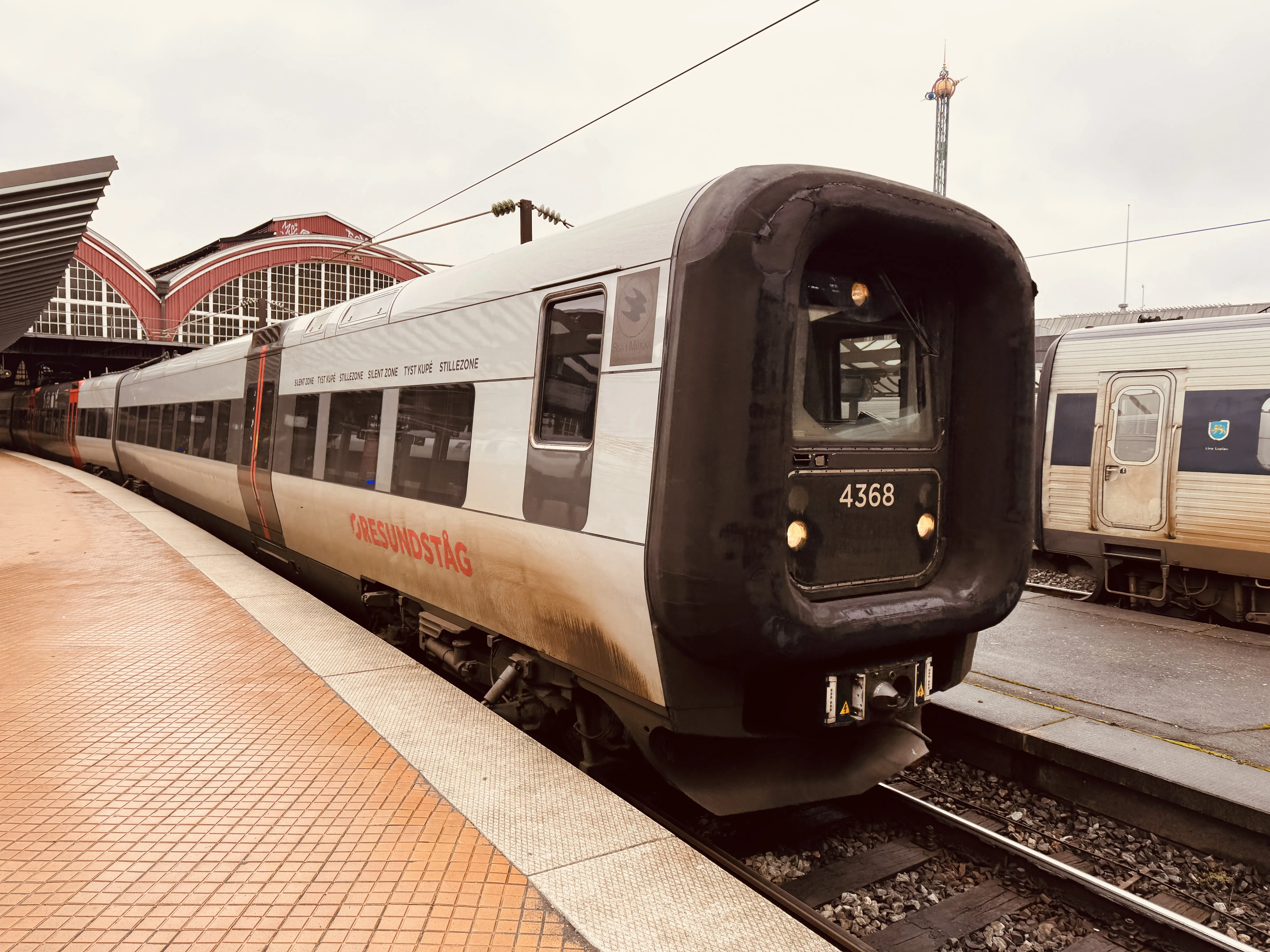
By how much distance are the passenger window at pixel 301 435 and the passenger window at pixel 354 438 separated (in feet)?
1.51

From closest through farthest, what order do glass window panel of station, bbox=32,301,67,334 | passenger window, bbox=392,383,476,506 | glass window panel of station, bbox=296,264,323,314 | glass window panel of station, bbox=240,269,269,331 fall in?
passenger window, bbox=392,383,476,506 → glass window panel of station, bbox=32,301,67,334 → glass window panel of station, bbox=240,269,269,331 → glass window panel of station, bbox=296,264,323,314

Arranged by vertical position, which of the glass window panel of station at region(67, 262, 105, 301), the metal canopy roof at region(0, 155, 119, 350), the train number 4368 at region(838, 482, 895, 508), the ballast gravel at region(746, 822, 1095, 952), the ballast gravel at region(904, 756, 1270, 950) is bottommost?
the ballast gravel at region(746, 822, 1095, 952)

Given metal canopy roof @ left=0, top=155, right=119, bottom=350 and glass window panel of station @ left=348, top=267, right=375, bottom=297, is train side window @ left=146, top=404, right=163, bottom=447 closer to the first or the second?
metal canopy roof @ left=0, top=155, right=119, bottom=350

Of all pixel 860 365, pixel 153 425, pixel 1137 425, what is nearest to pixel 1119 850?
pixel 860 365

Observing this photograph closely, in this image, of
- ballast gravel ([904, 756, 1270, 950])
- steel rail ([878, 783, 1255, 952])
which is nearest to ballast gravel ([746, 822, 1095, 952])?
steel rail ([878, 783, 1255, 952])

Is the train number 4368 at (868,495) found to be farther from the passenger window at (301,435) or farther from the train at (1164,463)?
the train at (1164,463)

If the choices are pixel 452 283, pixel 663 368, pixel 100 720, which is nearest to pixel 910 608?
pixel 663 368

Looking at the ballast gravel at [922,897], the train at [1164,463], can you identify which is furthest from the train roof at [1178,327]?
the ballast gravel at [922,897]

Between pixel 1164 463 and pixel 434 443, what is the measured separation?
7134 mm

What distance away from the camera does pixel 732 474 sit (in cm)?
346

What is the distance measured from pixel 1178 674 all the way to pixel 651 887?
5.14 metres

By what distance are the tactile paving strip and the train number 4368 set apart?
2103 millimetres

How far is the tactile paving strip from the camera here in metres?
2.80

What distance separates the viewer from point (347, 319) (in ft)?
23.3
